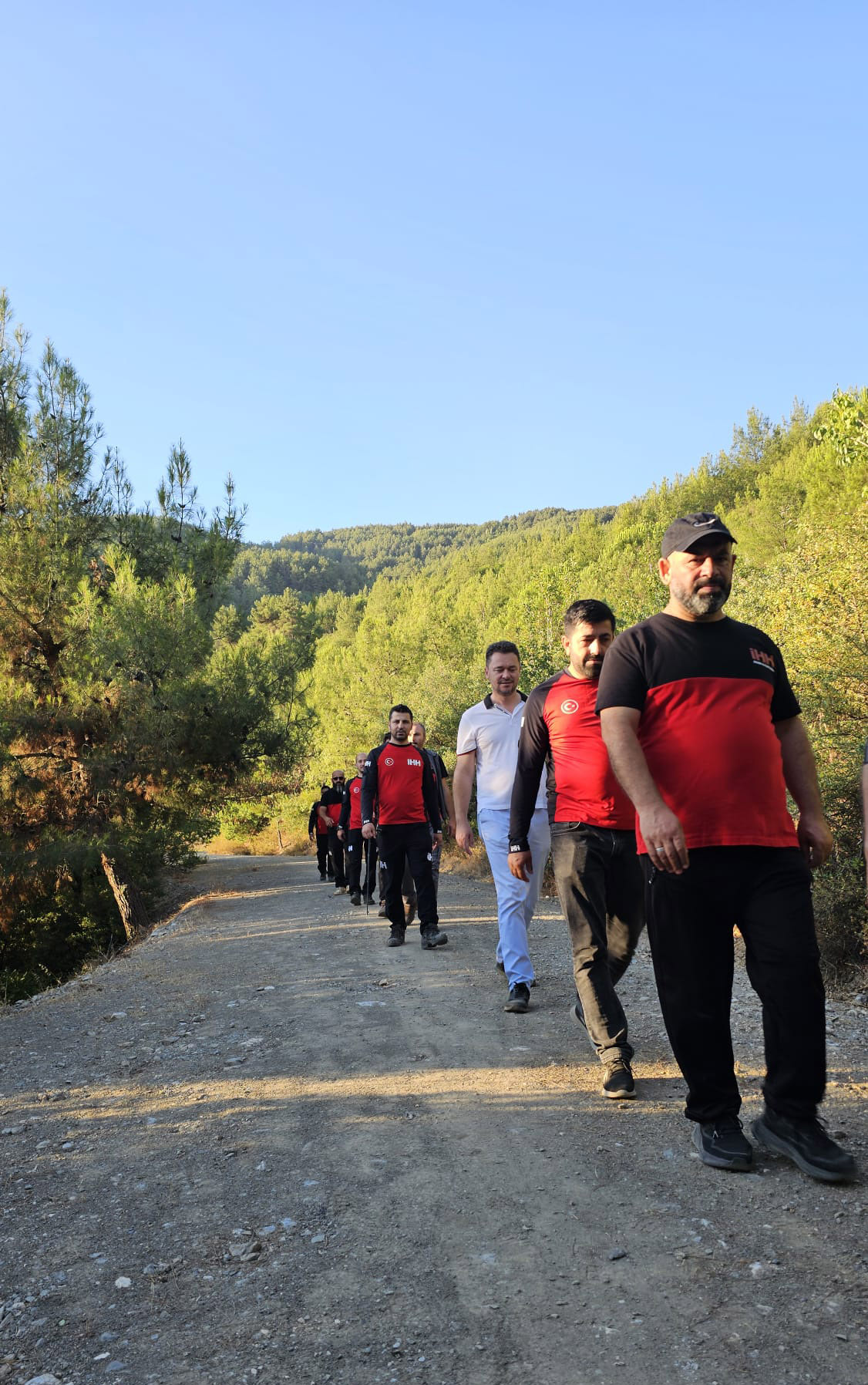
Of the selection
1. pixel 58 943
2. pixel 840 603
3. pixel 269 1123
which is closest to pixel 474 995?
pixel 269 1123

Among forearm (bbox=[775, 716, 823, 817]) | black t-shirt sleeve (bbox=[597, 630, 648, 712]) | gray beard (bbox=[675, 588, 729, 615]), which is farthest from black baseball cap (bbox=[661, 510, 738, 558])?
forearm (bbox=[775, 716, 823, 817])

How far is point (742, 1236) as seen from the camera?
302cm

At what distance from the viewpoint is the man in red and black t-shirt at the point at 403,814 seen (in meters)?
9.23

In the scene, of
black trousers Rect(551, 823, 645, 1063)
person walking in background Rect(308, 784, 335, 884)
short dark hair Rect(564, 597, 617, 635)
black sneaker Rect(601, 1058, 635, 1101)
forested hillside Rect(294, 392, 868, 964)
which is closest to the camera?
black sneaker Rect(601, 1058, 635, 1101)

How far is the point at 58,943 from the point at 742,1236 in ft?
62.4

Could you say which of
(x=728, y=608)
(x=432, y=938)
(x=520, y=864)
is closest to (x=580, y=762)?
(x=520, y=864)

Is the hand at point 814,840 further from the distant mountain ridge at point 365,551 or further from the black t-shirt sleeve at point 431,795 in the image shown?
the distant mountain ridge at point 365,551

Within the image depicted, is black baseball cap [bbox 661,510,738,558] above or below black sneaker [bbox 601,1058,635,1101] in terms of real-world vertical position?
above

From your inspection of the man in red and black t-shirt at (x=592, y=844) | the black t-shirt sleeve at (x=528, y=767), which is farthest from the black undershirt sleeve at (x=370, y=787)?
the man in red and black t-shirt at (x=592, y=844)

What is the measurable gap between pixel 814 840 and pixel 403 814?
596 cm

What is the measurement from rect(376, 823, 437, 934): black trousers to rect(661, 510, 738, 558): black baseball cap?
585 cm

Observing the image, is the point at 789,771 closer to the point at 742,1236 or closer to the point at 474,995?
the point at 742,1236

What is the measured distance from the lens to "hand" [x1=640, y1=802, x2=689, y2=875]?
11.1 ft

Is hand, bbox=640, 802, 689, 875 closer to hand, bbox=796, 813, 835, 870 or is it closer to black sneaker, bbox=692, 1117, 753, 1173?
hand, bbox=796, 813, 835, 870
